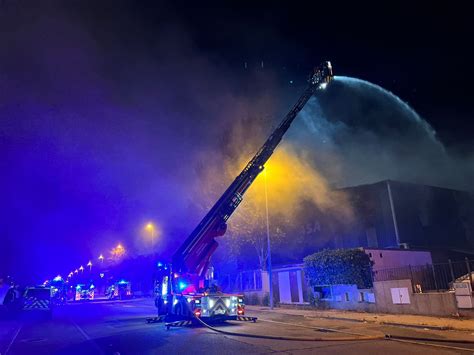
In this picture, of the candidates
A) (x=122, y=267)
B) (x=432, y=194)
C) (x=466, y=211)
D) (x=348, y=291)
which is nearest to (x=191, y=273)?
(x=348, y=291)

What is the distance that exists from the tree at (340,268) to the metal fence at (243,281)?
24.9 ft

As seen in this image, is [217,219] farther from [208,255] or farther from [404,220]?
[404,220]

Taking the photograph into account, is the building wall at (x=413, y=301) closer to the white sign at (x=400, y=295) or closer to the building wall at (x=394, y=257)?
the white sign at (x=400, y=295)

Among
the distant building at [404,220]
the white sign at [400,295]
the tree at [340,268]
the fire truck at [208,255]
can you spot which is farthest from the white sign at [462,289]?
the distant building at [404,220]

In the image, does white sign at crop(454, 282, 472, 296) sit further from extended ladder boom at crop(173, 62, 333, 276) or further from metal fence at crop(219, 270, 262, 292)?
metal fence at crop(219, 270, 262, 292)

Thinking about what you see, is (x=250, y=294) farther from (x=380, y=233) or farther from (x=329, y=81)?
(x=329, y=81)

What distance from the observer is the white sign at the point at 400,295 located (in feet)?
50.9

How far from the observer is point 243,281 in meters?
30.2

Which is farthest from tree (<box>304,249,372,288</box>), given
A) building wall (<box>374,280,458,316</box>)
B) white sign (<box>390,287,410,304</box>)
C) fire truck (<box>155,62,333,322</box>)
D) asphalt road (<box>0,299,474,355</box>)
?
fire truck (<box>155,62,333,322</box>)

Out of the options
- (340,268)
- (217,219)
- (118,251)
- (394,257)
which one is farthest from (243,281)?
(118,251)

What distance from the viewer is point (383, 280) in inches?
697

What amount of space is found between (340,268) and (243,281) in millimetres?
12792

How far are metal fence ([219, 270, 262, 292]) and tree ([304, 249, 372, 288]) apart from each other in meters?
7.60

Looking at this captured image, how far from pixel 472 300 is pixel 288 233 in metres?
15.4
